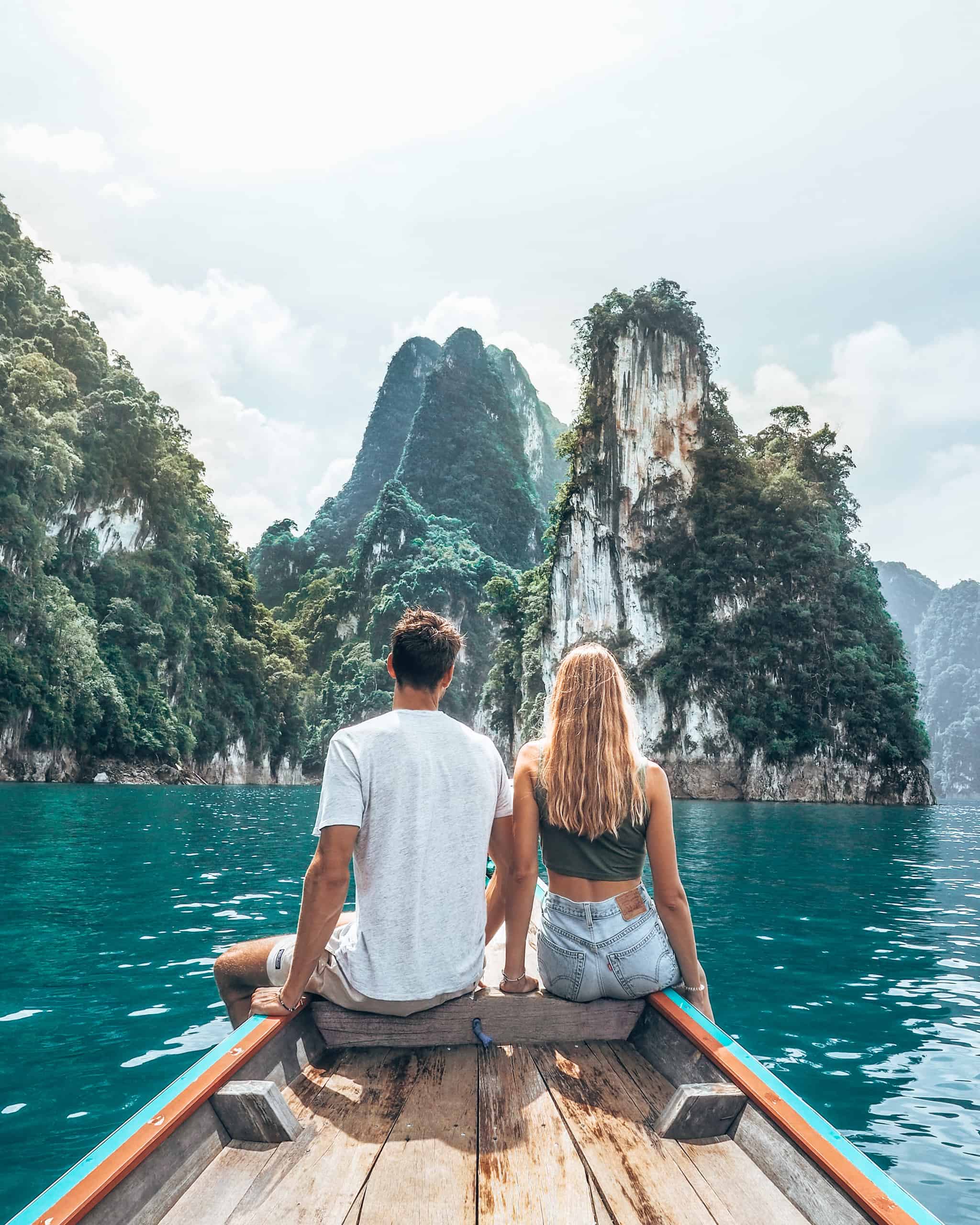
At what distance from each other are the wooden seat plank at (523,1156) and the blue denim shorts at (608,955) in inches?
12.8

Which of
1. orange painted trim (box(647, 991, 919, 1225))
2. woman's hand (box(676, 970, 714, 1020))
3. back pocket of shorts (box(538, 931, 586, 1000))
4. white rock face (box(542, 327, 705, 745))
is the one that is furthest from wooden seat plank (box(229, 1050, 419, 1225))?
white rock face (box(542, 327, 705, 745))

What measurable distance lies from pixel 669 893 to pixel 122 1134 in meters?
1.81

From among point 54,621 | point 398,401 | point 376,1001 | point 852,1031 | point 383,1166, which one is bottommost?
point 852,1031

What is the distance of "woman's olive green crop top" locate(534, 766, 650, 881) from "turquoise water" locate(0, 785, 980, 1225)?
5.91 feet

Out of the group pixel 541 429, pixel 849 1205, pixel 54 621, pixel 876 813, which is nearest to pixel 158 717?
pixel 54 621

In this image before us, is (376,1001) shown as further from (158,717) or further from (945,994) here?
(158,717)

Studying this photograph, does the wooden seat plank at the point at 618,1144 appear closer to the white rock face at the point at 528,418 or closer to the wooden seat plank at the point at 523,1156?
the wooden seat plank at the point at 523,1156

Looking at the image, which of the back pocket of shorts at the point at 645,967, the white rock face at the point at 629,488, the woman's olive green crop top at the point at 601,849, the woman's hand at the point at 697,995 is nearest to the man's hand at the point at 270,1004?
the woman's olive green crop top at the point at 601,849

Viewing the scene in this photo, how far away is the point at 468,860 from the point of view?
2.54 metres

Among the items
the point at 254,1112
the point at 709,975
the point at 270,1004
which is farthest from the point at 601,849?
the point at 709,975

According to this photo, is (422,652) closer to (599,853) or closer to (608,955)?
(599,853)

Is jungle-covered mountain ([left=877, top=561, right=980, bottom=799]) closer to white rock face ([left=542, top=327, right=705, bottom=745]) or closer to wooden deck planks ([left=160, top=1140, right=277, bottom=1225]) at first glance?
white rock face ([left=542, top=327, right=705, bottom=745])

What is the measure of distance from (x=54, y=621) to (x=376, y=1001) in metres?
33.6

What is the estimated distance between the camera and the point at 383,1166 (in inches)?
76.6
